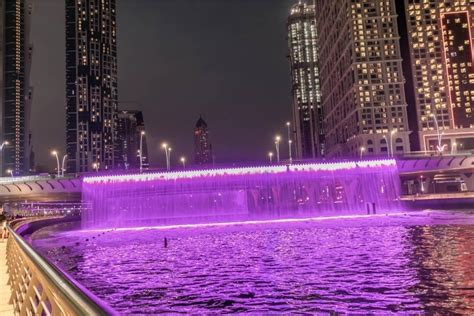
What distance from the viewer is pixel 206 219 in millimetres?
81438

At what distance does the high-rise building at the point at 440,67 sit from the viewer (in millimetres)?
160375

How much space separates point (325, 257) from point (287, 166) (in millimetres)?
Result: 54003

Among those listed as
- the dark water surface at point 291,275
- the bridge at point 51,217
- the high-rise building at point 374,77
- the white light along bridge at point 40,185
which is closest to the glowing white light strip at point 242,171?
the white light along bridge at point 40,185

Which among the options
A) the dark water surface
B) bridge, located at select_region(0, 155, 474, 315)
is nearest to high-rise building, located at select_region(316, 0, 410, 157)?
bridge, located at select_region(0, 155, 474, 315)

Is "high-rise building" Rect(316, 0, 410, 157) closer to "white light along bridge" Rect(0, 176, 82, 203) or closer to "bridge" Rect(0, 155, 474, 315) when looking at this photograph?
→ "bridge" Rect(0, 155, 474, 315)

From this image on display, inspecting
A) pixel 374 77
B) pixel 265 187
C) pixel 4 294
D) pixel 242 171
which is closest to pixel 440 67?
pixel 374 77

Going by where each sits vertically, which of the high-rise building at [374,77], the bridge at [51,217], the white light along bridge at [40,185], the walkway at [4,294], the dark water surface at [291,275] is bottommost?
the dark water surface at [291,275]

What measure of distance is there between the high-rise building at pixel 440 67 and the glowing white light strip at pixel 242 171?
8912 cm

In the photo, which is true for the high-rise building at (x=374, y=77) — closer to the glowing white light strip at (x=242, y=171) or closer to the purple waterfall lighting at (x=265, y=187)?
the purple waterfall lighting at (x=265, y=187)

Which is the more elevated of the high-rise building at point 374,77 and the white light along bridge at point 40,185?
the high-rise building at point 374,77

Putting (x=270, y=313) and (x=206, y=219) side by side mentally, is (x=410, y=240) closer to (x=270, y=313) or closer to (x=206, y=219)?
(x=270, y=313)

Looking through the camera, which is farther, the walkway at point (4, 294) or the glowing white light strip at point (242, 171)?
the glowing white light strip at point (242, 171)

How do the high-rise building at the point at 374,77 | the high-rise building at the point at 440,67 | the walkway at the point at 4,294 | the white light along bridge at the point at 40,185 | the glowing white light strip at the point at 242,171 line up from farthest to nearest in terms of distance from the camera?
the high-rise building at the point at 440,67, the high-rise building at the point at 374,77, the white light along bridge at the point at 40,185, the glowing white light strip at the point at 242,171, the walkway at the point at 4,294

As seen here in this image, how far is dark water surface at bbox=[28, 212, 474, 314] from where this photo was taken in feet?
54.9
